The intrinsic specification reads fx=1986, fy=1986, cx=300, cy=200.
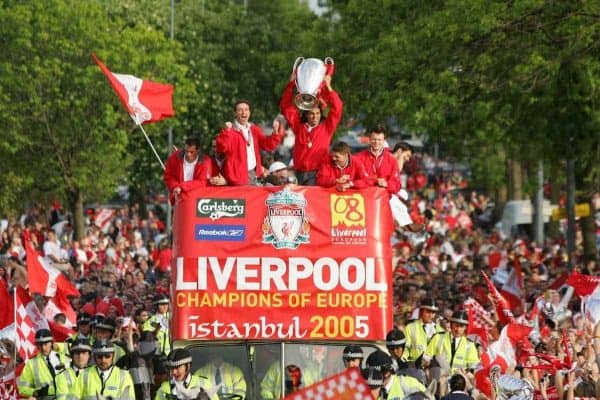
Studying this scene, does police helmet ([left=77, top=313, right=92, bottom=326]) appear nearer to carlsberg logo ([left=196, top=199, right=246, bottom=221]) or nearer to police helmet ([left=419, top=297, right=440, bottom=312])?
police helmet ([left=419, top=297, right=440, bottom=312])

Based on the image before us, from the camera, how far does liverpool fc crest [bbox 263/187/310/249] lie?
643 inches

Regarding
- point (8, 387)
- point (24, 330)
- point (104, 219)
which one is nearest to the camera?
point (8, 387)

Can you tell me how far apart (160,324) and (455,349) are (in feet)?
13.3

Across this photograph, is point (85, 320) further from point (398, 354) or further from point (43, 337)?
point (398, 354)

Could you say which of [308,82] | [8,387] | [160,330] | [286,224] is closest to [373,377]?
[286,224]

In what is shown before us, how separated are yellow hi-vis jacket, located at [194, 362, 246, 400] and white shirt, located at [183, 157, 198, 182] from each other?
6.99 feet

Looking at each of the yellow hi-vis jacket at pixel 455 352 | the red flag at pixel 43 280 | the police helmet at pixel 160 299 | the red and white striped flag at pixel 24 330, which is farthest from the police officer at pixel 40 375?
the red flag at pixel 43 280

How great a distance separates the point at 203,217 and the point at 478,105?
14.3 meters

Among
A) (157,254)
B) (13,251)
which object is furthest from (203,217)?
(157,254)

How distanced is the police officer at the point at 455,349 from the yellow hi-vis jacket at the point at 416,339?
82 millimetres

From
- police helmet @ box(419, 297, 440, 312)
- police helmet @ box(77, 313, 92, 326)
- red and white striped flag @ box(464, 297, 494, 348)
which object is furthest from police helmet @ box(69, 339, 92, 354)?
red and white striped flag @ box(464, 297, 494, 348)

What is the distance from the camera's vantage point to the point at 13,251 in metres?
35.8

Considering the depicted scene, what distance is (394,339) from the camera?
1702 centimetres

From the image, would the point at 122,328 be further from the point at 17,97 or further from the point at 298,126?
the point at 17,97
